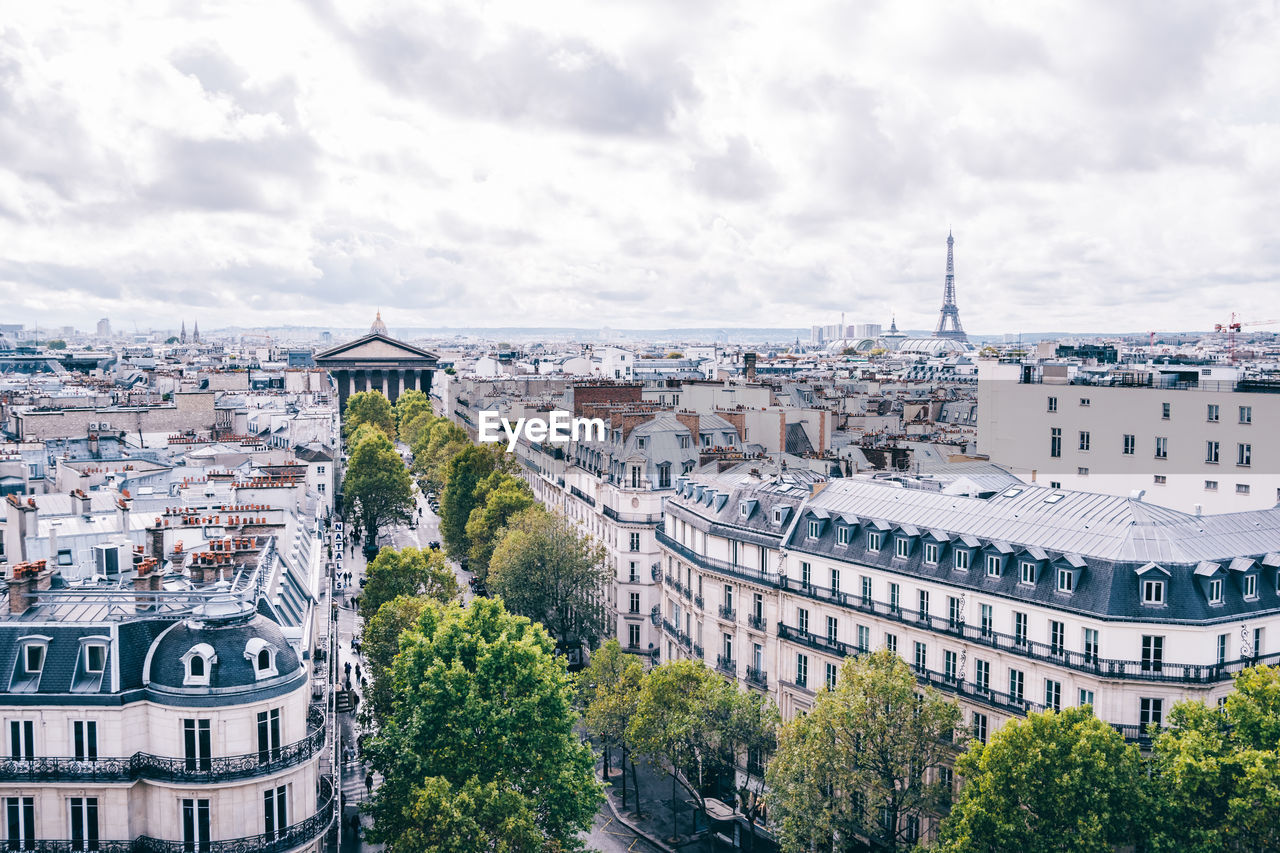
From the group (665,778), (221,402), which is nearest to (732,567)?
(665,778)

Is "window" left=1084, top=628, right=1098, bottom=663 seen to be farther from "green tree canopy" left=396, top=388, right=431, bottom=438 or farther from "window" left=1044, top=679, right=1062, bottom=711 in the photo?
"green tree canopy" left=396, top=388, right=431, bottom=438

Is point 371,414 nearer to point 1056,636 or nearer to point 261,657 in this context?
point 261,657

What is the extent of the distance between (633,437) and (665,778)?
20.0m

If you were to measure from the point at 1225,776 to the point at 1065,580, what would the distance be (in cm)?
816

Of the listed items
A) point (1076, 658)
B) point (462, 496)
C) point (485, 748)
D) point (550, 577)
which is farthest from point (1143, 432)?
point (462, 496)

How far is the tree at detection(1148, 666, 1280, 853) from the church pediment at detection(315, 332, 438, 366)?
170858 mm

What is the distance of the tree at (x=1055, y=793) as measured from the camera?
26828mm

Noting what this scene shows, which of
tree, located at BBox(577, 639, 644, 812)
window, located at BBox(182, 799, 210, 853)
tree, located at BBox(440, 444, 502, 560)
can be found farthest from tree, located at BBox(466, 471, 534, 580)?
window, located at BBox(182, 799, 210, 853)

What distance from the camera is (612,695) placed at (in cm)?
4306

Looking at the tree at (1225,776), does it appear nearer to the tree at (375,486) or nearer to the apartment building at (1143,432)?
the apartment building at (1143,432)

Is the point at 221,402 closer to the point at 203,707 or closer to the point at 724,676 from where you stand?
the point at 724,676

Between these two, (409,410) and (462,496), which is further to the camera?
(409,410)

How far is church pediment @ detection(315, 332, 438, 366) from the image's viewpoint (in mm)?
188125

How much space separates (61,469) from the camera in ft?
189
